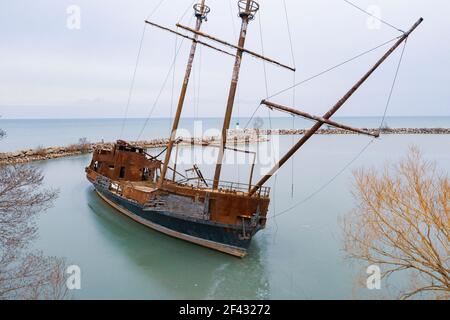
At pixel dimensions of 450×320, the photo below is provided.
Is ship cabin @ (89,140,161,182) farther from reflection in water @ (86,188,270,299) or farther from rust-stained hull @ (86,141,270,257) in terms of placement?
reflection in water @ (86,188,270,299)

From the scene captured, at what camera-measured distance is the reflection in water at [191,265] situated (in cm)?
1041

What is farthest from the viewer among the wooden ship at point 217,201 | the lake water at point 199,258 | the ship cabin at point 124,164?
the ship cabin at point 124,164

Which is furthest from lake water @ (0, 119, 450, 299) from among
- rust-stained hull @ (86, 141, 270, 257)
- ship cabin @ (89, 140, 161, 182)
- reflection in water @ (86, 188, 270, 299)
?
ship cabin @ (89, 140, 161, 182)

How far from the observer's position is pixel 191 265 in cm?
1180

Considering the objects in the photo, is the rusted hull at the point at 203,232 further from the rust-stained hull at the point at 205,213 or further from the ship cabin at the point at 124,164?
the ship cabin at the point at 124,164

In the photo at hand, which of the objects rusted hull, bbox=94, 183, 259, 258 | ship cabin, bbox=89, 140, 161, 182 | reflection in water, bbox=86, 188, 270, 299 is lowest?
reflection in water, bbox=86, 188, 270, 299

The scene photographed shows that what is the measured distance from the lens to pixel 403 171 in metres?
7.99

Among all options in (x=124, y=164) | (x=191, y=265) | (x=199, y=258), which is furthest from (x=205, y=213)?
(x=124, y=164)

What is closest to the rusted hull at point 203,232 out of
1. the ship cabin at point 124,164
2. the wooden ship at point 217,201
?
the wooden ship at point 217,201

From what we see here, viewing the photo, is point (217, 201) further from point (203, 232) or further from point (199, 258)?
point (199, 258)

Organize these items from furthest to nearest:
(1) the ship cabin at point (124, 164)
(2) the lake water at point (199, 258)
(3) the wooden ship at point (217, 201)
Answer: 1. (1) the ship cabin at point (124, 164)
2. (3) the wooden ship at point (217, 201)
3. (2) the lake water at point (199, 258)

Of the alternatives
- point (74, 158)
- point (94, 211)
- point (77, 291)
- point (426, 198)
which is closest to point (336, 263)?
point (426, 198)

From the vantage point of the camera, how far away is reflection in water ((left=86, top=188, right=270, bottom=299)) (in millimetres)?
10406
